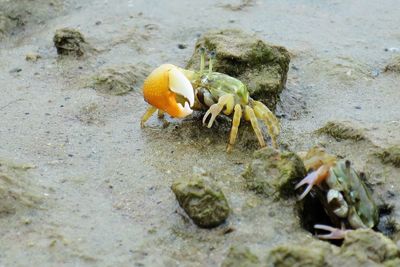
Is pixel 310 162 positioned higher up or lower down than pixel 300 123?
higher up

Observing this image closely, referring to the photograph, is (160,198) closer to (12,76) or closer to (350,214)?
(350,214)

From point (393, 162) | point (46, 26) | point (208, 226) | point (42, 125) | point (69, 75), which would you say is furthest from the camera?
point (46, 26)

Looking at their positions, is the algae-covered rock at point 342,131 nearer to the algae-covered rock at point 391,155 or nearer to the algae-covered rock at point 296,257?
the algae-covered rock at point 391,155

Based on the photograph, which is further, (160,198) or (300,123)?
(300,123)

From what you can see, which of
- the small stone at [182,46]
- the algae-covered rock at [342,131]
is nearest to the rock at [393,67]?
A: the algae-covered rock at [342,131]

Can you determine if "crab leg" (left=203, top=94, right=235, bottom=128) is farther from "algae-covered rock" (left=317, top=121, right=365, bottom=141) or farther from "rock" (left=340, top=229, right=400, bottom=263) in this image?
"rock" (left=340, top=229, right=400, bottom=263)

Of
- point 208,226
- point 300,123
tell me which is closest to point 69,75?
point 300,123
